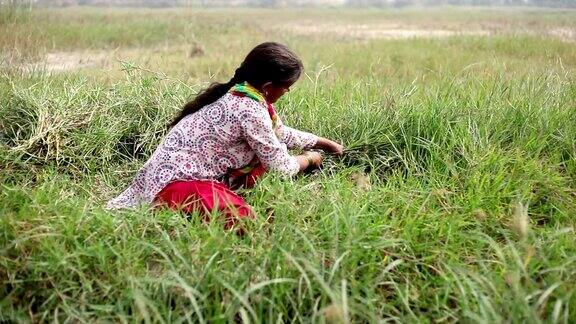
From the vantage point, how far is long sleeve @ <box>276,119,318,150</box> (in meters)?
2.40

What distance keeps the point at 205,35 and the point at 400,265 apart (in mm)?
11958

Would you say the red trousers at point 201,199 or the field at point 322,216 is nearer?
the field at point 322,216

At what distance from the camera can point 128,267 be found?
4.88 ft

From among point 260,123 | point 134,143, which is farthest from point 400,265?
point 134,143

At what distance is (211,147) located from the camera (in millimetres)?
2123

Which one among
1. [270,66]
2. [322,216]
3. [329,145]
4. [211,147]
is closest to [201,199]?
[211,147]

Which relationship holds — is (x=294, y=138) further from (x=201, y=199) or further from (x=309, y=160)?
(x=201, y=199)

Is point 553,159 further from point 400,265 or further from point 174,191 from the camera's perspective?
point 174,191

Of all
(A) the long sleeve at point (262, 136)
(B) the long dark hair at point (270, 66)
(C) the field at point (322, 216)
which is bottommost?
(C) the field at point (322, 216)

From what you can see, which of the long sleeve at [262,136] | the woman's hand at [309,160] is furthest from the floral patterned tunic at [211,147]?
the woman's hand at [309,160]

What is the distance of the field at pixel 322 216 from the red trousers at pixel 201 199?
0.24 ft

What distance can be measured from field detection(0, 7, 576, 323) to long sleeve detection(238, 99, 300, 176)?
0.10m

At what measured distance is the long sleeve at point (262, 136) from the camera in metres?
2.07

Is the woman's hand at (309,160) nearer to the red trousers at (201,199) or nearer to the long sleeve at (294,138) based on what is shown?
the long sleeve at (294,138)
